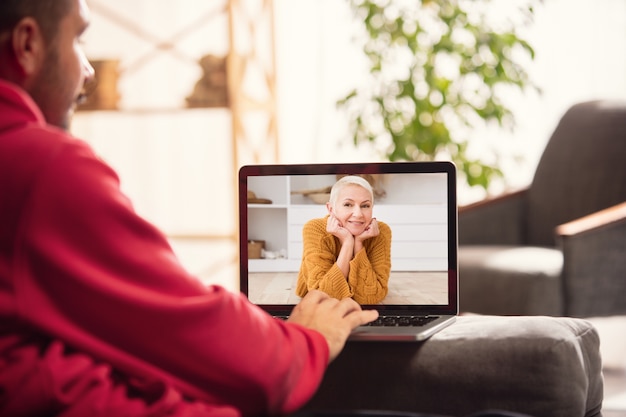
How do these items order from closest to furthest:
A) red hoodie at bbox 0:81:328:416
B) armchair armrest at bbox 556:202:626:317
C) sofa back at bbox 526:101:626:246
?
red hoodie at bbox 0:81:328:416, armchair armrest at bbox 556:202:626:317, sofa back at bbox 526:101:626:246

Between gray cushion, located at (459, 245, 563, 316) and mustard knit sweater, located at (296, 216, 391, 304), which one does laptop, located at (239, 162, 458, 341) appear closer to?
mustard knit sweater, located at (296, 216, 391, 304)

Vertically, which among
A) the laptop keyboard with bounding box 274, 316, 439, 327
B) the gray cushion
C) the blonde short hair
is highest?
the blonde short hair

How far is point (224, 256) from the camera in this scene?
12.6 feet

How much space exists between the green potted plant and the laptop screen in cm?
208

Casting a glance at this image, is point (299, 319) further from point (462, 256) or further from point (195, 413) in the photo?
point (462, 256)

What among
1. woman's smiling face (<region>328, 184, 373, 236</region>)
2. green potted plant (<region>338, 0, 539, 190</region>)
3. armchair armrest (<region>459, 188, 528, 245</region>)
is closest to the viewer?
woman's smiling face (<region>328, 184, 373, 236</region>)

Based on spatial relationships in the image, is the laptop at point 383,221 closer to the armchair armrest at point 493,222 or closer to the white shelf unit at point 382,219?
the white shelf unit at point 382,219

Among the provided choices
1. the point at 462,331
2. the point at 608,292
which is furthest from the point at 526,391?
the point at 608,292

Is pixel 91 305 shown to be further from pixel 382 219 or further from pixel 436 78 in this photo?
pixel 436 78

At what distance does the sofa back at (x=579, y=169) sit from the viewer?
292 cm

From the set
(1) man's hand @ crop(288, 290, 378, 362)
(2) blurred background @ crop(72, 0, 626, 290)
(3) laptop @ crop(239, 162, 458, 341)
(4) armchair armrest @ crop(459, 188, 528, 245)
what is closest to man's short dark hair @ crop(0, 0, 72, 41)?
(1) man's hand @ crop(288, 290, 378, 362)

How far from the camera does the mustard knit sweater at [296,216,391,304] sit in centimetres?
121

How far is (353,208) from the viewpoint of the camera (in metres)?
1.25

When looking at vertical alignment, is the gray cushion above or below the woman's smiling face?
below
